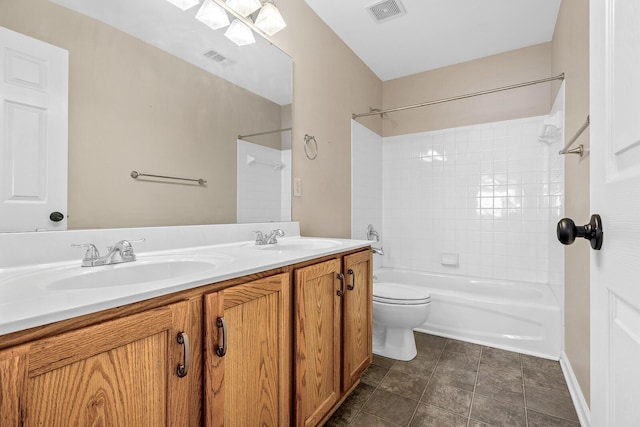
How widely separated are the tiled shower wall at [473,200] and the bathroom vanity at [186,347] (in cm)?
197

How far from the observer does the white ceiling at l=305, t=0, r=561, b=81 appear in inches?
84.0

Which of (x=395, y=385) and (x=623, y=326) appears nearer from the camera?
(x=623, y=326)

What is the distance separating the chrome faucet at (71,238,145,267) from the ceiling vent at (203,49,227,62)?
101 centimetres

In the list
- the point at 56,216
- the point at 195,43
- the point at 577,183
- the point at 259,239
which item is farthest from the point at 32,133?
the point at 577,183

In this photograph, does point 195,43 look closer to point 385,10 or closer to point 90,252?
point 90,252

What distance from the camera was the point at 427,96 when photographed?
309 centimetres

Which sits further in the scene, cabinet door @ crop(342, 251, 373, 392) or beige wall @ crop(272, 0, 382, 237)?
beige wall @ crop(272, 0, 382, 237)

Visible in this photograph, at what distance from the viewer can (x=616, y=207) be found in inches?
18.1

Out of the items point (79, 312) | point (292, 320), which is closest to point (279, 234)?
point (292, 320)

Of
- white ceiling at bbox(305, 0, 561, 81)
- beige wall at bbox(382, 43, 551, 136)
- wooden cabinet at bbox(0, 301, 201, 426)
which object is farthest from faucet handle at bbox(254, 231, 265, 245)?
beige wall at bbox(382, 43, 551, 136)

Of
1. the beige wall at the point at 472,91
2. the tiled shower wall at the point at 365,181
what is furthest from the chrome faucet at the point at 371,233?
the beige wall at the point at 472,91

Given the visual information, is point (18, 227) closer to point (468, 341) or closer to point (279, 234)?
point (279, 234)

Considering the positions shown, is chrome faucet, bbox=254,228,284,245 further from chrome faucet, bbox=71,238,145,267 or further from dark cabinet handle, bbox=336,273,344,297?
chrome faucet, bbox=71,238,145,267

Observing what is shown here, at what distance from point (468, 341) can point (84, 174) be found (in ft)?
8.38
